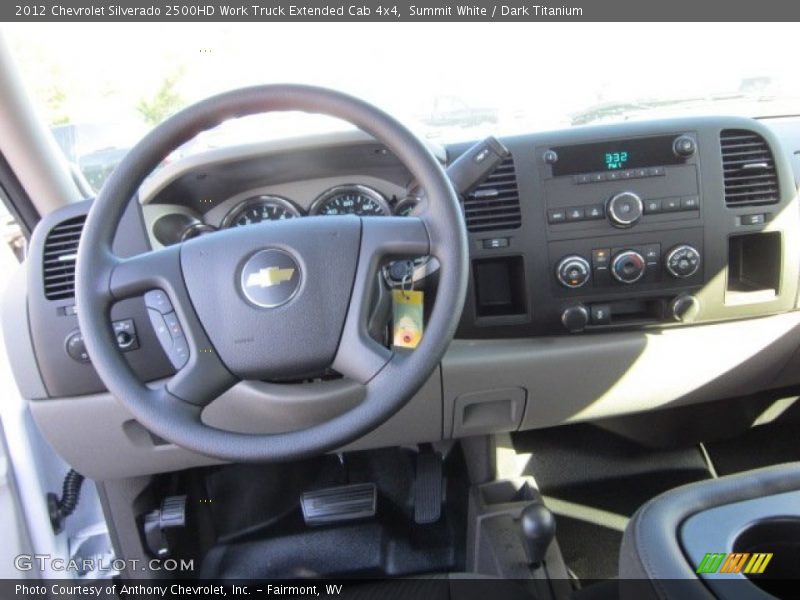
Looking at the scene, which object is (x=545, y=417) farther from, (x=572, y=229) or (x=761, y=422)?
(x=761, y=422)

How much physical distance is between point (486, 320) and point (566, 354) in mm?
224

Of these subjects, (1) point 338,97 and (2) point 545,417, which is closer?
(1) point 338,97

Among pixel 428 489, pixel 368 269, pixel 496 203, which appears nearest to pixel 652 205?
pixel 496 203

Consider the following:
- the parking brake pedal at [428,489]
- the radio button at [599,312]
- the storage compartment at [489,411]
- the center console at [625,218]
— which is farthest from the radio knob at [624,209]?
the parking brake pedal at [428,489]

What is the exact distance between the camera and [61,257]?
141 centimetres

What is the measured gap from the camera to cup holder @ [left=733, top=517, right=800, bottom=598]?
2.89ft

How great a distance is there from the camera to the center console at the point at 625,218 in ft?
4.79

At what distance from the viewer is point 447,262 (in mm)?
1017

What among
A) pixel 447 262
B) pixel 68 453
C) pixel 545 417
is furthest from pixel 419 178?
pixel 68 453

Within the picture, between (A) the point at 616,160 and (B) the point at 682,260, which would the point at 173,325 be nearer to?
(A) the point at 616,160

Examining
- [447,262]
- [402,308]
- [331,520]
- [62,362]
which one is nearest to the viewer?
[447,262]

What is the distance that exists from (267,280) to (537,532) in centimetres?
94

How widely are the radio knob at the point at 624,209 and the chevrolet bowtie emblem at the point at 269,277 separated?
2.71 ft

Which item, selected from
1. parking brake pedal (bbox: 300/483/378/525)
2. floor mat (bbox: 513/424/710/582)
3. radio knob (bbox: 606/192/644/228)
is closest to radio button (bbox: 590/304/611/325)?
radio knob (bbox: 606/192/644/228)
